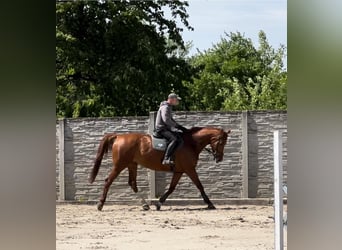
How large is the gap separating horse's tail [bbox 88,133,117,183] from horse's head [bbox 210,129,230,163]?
0.85 meters

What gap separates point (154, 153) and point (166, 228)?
0.63 meters

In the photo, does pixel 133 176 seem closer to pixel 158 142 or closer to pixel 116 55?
pixel 158 142

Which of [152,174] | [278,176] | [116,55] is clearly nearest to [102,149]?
[152,174]

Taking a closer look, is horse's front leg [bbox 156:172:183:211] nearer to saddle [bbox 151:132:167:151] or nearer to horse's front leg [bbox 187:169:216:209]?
horse's front leg [bbox 187:169:216:209]

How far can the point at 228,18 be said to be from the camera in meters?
6.26

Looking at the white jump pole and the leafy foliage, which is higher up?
the leafy foliage

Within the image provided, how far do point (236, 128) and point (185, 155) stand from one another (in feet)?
2.02

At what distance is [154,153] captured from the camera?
18.0 feet

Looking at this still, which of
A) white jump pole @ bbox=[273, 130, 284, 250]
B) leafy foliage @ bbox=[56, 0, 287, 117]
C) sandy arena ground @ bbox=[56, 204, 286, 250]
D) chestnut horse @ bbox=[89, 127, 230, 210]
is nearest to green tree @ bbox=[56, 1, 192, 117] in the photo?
leafy foliage @ bbox=[56, 0, 287, 117]

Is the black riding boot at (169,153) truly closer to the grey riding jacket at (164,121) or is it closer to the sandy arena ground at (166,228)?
the grey riding jacket at (164,121)

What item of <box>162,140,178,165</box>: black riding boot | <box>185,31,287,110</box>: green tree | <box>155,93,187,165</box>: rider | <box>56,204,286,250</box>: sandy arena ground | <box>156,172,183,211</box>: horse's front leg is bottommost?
<box>56,204,286,250</box>: sandy arena ground

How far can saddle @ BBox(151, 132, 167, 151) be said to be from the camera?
5484 mm
